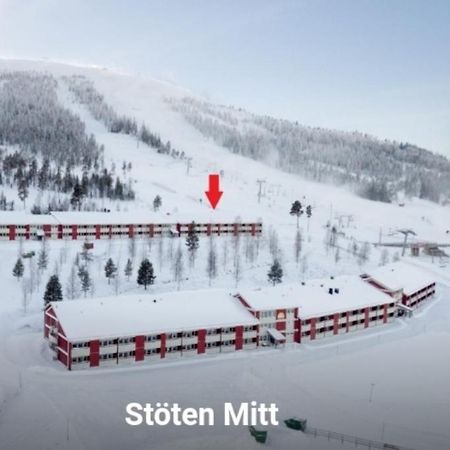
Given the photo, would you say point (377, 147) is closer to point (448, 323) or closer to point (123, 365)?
point (448, 323)

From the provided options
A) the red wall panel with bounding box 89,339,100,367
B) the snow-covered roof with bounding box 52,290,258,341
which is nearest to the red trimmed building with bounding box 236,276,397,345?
the snow-covered roof with bounding box 52,290,258,341

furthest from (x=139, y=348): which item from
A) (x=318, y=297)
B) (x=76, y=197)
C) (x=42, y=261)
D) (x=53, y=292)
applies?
(x=76, y=197)

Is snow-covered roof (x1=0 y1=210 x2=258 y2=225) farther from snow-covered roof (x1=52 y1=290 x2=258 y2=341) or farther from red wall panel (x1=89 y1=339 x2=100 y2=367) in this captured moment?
red wall panel (x1=89 y1=339 x2=100 y2=367)

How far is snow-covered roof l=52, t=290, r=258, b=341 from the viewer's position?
22.2 m

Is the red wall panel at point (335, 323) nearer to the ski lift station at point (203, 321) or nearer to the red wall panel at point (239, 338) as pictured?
the ski lift station at point (203, 321)

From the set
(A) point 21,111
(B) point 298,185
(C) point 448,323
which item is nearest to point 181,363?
(C) point 448,323

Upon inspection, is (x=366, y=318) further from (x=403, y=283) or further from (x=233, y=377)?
(x=233, y=377)

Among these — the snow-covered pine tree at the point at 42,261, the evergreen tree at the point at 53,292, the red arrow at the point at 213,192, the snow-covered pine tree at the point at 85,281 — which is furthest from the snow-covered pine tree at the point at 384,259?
the evergreen tree at the point at 53,292

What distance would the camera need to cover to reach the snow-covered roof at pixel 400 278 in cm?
3167

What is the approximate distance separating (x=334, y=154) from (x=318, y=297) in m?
86.3

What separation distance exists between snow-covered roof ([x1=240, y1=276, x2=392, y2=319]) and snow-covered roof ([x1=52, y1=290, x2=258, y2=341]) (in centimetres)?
128

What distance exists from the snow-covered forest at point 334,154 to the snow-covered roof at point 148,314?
2515 inches

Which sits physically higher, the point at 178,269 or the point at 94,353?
the point at 178,269

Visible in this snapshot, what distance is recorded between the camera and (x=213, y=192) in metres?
65.9
